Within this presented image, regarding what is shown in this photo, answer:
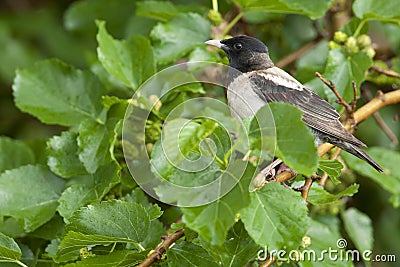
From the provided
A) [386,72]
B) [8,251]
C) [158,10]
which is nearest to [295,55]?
[386,72]

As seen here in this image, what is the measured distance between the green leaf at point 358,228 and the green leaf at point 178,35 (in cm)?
97

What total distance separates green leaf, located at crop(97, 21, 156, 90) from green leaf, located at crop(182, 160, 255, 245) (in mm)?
995

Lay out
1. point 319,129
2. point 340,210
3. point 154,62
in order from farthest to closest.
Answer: point 340,210 < point 154,62 < point 319,129

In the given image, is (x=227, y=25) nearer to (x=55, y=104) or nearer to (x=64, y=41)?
(x=55, y=104)

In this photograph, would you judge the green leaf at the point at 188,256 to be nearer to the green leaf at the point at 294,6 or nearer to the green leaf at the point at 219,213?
the green leaf at the point at 219,213

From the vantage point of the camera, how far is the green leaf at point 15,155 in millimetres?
2619

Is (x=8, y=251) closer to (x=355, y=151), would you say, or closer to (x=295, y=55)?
(x=355, y=151)

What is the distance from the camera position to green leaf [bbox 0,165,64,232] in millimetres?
2209

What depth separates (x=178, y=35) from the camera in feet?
8.61

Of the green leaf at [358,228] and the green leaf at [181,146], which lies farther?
the green leaf at [358,228]

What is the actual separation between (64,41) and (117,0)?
42.4 inches

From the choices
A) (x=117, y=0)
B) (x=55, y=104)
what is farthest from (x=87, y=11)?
(x=55, y=104)

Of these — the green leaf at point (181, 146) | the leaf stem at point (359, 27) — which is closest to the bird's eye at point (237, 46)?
the leaf stem at point (359, 27)

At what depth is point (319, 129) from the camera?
2285mm
